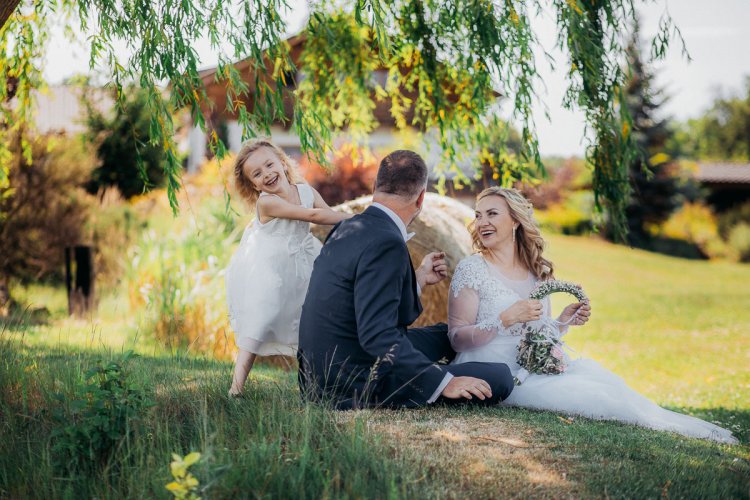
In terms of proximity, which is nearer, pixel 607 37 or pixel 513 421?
pixel 513 421

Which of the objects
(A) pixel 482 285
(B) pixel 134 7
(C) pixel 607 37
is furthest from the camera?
(C) pixel 607 37

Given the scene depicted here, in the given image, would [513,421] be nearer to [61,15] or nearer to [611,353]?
[61,15]

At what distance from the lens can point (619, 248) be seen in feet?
97.2

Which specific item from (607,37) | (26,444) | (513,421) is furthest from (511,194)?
(26,444)

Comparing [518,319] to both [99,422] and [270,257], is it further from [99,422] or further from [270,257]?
[99,422]

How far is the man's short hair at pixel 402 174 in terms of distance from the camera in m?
4.42

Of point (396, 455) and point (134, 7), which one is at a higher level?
point (134, 7)

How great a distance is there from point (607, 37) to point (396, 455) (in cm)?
386

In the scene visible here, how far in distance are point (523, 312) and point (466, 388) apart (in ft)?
2.56

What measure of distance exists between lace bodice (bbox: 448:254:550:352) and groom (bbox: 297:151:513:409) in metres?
0.64

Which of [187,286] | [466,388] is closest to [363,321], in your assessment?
[466,388]

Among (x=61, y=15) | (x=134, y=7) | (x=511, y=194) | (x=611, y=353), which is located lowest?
(x=611, y=353)

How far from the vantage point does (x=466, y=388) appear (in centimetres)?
439

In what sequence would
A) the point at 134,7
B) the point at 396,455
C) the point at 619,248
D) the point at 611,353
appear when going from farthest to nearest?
the point at 619,248, the point at 611,353, the point at 134,7, the point at 396,455
